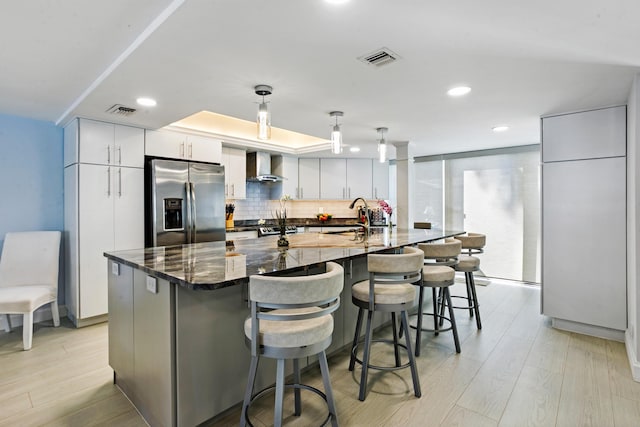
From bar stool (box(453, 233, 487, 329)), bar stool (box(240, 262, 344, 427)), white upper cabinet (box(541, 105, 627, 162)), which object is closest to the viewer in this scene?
bar stool (box(240, 262, 344, 427))

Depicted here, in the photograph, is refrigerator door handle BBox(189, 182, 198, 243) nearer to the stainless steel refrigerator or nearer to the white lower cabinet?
the stainless steel refrigerator

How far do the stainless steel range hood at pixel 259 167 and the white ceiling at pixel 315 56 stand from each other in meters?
2.01

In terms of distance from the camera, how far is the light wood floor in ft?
6.30

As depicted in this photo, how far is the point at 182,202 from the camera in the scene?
394 cm

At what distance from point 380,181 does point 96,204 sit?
4665mm

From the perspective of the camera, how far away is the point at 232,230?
484 centimetres

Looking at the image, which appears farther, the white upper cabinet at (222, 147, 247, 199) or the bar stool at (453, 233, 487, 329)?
the white upper cabinet at (222, 147, 247, 199)

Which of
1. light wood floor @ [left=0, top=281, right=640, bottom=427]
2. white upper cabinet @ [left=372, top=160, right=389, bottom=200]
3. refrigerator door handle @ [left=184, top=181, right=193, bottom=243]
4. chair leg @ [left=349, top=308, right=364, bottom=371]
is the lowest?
light wood floor @ [left=0, top=281, right=640, bottom=427]

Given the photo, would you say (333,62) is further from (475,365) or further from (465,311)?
(465,311)

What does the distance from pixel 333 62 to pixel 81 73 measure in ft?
6.23

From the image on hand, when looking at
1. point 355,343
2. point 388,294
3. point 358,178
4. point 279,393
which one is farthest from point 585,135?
point 358,178

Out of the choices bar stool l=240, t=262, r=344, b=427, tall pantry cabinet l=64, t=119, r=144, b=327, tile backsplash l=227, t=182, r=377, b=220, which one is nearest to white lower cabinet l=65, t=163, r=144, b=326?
tall pantry cabinet l=64, t=119, r=144, b=327

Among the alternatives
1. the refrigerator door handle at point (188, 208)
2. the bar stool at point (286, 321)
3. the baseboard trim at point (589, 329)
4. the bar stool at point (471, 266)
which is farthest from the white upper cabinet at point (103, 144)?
the baseboard trim at point (589, 329)

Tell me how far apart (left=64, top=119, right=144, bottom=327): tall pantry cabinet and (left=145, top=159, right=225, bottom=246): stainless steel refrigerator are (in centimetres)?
18
